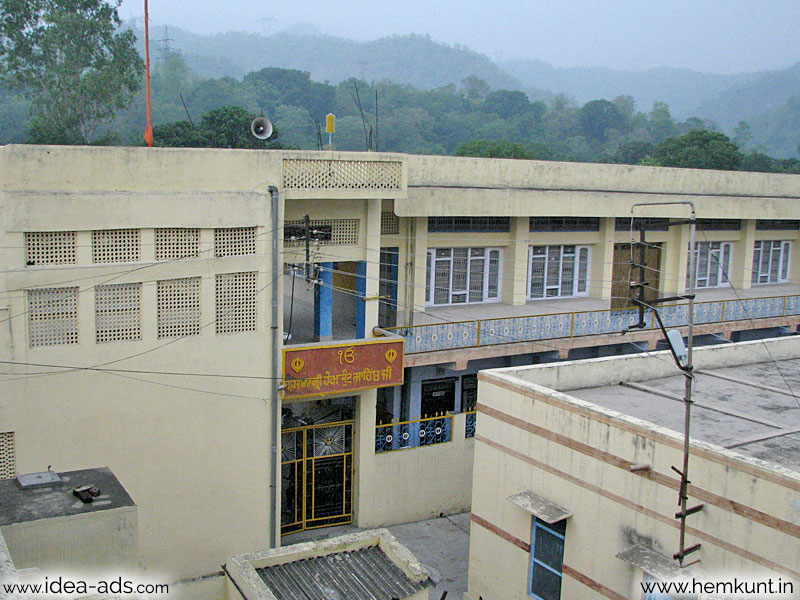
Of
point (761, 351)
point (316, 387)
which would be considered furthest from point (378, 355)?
point (761, 351)

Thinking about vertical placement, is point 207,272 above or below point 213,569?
above

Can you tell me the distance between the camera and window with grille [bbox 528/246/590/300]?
22297mm

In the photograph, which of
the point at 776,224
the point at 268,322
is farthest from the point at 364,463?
the point at 776,224

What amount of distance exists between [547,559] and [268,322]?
22.2ft

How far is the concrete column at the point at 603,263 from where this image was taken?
22734mm

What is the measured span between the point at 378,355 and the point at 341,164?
4.02m

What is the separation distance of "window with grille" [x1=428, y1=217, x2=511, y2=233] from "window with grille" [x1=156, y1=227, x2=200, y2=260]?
22.2 feet

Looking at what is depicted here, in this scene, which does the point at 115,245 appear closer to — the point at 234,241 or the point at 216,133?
the point at 234,241

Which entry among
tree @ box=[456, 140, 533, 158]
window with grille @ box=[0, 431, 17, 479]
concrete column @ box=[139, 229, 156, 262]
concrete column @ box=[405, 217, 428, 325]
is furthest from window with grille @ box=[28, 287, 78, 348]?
tree @ box=[456, 140, 533, 158]

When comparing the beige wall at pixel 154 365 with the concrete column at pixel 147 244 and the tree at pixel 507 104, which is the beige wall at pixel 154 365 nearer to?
the concrete column at pixel 147 244

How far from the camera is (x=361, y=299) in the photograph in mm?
17562

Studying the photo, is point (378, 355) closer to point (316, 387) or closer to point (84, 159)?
point (316, 387)

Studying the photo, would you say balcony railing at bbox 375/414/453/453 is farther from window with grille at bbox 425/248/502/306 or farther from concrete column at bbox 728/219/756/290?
concrete column at bbox 728/219/756/290

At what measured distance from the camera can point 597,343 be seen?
20.8 metres
